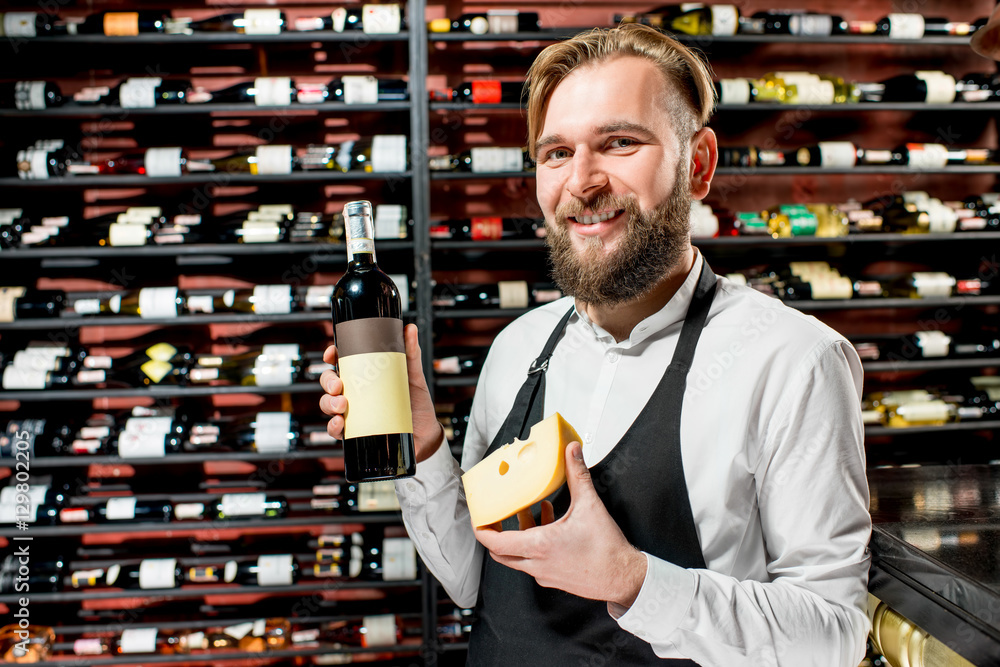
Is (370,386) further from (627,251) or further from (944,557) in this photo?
(944,557)

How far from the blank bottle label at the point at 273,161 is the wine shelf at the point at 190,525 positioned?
5.19 ft

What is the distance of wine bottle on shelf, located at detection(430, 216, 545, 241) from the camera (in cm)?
293

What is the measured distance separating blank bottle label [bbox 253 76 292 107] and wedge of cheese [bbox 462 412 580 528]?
2.40m

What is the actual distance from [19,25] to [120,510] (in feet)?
7.13

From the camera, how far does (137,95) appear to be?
2.78 meters

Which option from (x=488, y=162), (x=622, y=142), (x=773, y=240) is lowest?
(x=773, y=240)

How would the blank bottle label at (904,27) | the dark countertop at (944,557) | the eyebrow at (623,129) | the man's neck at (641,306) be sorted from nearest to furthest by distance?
the dark countertop at (944,557) < the eyebrow at (623,129) < the man's neck at (641,306) < the blank bottle label at (904,27)

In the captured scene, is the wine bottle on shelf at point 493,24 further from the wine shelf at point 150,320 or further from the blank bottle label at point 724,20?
the wine shelf at point 150,320

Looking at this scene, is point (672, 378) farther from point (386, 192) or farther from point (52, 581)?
point (52, 581)

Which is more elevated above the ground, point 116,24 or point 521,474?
point 116,24

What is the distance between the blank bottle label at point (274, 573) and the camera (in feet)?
9.30

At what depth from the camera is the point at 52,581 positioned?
283 centimetres

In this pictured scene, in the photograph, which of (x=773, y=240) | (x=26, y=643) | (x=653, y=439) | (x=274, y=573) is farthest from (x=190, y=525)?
(x=773, y=240)

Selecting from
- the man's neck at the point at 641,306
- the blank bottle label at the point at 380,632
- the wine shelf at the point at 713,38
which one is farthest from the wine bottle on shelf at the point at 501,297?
the man's neck at the point at 641,306
